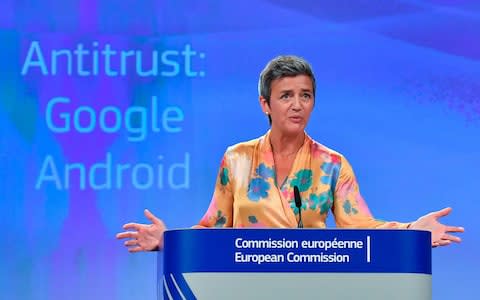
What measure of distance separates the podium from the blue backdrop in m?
2.53

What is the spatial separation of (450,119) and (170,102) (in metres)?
1.53

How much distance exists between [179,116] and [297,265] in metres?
2.72

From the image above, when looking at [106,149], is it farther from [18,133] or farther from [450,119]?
[450,119]

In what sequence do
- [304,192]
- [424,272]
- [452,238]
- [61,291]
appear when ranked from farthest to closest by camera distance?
1. [61,291]
2. [304,192]
3. [452,238]
4. [424,272]

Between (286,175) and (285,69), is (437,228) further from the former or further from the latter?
(285,69)

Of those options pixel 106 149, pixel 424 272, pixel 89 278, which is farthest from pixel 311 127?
pixel 424 272

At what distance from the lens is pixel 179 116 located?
5.27 meters

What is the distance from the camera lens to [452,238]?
3061mm

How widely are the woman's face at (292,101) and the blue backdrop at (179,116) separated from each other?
1748 mm

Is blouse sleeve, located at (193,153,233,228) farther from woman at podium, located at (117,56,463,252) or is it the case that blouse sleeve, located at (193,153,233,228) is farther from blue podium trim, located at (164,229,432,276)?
blue podium trim, located at (164,229,432,276)

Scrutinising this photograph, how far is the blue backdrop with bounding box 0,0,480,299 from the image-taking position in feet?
17.1

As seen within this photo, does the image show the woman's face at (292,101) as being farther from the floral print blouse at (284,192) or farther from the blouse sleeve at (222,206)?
the blouse sleeve at (222,206)

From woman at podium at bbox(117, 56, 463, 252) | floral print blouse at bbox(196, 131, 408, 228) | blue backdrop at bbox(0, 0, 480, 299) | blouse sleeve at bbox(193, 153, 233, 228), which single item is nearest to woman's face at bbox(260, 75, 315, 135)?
woman at podium at bbox(117, 56, 463, 252)

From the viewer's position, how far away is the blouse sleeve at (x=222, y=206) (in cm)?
354
